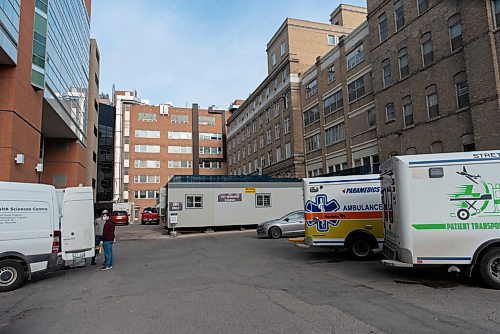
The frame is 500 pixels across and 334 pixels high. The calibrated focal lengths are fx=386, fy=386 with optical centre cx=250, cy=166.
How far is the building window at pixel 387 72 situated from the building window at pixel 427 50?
3268 mm

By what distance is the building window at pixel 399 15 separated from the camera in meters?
25.9

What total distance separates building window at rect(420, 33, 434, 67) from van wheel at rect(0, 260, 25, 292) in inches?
913

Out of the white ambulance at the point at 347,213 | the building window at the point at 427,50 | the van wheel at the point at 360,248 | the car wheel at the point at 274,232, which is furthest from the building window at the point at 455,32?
the van wheel at the point at 360,248

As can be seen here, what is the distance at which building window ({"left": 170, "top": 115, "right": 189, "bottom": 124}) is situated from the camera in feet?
241

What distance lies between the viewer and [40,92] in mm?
22641

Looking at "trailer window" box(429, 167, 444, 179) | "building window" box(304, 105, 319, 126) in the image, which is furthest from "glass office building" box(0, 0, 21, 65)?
"building window" box(304, 105, 319, 126)

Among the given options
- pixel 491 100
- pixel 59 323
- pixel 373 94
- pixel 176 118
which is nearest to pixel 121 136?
pixel 176 118

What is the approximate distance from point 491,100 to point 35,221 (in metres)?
19.8

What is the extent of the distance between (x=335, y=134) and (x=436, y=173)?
2768 centimetres

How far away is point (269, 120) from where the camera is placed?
50125 mm

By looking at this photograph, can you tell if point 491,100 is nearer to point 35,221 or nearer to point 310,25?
point 35,221

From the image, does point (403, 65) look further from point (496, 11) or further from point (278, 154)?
point (278, 154)

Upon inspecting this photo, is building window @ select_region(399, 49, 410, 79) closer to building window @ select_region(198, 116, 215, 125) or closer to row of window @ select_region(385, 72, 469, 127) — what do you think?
row of window @ select_region(385, 72, 469, 127)

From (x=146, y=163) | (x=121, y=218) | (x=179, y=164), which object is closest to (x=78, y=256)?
(x=121, y=218)
